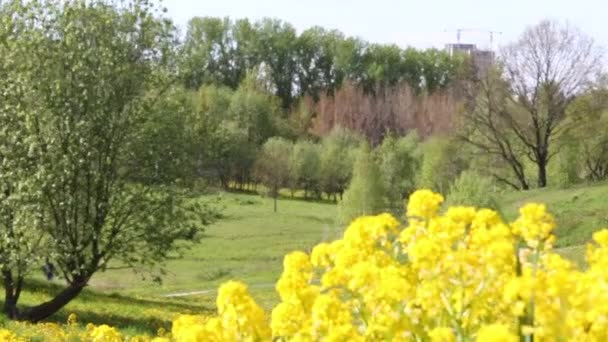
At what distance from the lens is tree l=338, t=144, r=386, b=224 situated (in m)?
50.8

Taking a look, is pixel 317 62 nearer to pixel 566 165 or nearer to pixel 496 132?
pixel 496 132

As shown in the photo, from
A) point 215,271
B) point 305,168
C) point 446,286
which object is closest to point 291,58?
point 305,168

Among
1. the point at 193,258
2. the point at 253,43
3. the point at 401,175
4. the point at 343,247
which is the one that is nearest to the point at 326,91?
the point at 253,43

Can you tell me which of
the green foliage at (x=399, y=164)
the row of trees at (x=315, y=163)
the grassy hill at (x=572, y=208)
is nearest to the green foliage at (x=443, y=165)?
the green foliage at (x=399, y=164)

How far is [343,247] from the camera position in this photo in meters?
3.93

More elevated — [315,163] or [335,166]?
[315,163]

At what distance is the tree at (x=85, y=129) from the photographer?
794 inches

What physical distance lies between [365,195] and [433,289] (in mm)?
47546

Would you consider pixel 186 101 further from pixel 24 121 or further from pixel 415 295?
pixel 415 295

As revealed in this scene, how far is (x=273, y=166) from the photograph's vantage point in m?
90.2

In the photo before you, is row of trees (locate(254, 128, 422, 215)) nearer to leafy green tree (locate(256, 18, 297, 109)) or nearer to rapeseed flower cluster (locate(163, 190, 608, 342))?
leafy green tree (locate(256, 18, 297, 109))

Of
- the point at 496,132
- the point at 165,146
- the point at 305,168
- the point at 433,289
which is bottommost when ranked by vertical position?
the point at 433,289

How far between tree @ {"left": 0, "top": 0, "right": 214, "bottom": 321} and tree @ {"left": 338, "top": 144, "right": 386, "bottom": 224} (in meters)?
28.8

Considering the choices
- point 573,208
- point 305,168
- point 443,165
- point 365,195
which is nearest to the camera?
point 573,208
